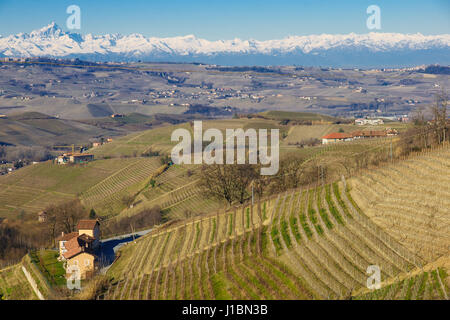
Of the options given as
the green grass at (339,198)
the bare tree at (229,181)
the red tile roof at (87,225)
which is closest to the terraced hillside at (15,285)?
the red tile roof at (87,225)

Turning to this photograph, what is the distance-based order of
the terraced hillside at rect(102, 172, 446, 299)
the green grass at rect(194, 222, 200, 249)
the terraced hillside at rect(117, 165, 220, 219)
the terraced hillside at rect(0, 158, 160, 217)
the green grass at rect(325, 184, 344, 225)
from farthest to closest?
the terraced hillside at rect(0, 158, 160, 217) < the terraced hillside at rect(117, 165, 220, 219) < the green grass at rect(194, 222, 200, 249) < the green grass at rect(325, 184, 344, 225) < the terraced hillside at rect(102, 172, 446, 299)

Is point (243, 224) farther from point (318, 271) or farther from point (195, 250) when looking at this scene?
point (318, 271)

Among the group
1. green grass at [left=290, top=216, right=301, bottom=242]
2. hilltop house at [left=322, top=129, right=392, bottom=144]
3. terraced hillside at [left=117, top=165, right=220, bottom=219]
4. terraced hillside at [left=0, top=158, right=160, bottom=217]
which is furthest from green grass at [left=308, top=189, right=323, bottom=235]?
hilltop house at [left=322, top=129, right=392, bottom=144]

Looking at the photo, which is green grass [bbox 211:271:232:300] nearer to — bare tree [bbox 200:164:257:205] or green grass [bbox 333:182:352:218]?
green grass [bbox 333:182:352:218]

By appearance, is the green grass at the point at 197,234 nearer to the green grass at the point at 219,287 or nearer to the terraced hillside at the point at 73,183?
the green grass at the point at 219,287

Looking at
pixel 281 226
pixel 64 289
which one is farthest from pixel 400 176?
pixel 64 289

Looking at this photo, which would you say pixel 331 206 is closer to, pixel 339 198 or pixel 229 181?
pixel 339 198
